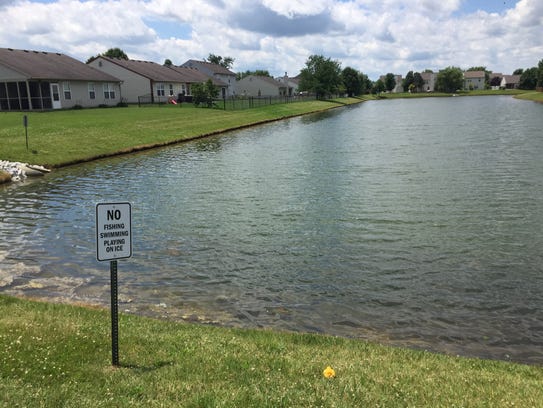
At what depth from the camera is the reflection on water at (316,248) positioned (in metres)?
9.35

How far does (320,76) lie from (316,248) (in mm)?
125682

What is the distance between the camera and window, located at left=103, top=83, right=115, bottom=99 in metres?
64.1

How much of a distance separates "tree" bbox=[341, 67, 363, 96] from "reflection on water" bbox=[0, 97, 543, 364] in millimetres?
145247

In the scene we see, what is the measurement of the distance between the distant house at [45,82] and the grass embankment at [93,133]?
513 centimetres

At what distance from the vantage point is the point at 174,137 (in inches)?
1618

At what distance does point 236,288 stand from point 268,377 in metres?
4.63

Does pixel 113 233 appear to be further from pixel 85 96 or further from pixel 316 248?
pixel 85 96

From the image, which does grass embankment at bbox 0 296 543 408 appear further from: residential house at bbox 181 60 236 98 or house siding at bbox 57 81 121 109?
residential house at bbox 181 60 236 98

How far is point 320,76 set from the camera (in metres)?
133

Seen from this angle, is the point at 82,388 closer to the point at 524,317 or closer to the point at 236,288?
the point at 236,288

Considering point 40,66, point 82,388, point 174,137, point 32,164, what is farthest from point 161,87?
point 82,388

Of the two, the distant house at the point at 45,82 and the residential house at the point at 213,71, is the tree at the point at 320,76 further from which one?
the distant house at the point at 45,82

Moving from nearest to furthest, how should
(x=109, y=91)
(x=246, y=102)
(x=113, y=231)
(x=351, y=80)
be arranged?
(x=113, y=231)
(x=109, y=91)
(x=246, y=102)
(x=351, y=80)

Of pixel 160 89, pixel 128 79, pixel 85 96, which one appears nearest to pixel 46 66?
pixel 85 96
